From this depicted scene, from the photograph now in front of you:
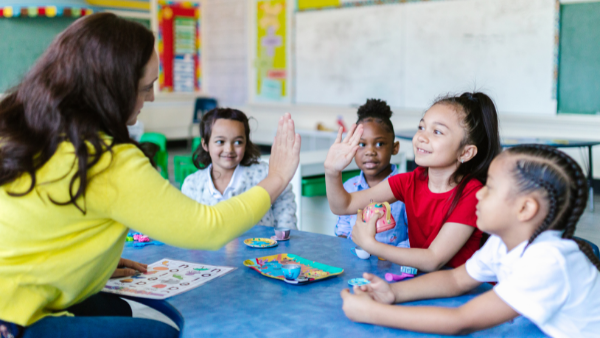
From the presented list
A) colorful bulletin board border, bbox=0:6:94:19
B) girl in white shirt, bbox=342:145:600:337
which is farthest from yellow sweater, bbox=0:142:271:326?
colorful bulletin board border, bbox=0:6:94:19

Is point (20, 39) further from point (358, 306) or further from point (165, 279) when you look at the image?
point (358, 306)

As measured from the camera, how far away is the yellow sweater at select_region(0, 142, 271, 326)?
3.31 ft

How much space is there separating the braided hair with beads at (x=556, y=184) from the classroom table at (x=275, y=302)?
0.21 meters

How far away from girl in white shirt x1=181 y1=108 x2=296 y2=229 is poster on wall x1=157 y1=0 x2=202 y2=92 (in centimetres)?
634

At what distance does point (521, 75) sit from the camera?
560 centimetres

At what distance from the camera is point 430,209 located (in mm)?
1607

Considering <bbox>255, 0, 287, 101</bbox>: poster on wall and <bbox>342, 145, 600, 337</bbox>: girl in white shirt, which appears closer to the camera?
<bbox>342, 145, 600, 337</bbox>: girl in white shirt

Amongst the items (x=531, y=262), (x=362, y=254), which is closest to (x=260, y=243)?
(x=362, y=254)

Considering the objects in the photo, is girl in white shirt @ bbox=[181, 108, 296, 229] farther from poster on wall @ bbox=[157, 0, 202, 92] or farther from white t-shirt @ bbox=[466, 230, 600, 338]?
poster on wall @ bbox=[157, 0, 202, 92]

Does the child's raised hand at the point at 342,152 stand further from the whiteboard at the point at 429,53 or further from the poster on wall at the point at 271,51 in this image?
the poster on wall at the point at 271,51

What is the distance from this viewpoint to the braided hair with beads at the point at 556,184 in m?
0.98

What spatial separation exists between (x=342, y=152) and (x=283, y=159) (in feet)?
0.94

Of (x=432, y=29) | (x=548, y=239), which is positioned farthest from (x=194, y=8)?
(x=548, y=239)

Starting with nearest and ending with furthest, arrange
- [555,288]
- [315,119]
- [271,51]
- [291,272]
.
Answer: [555,288] → [291,272] → [315,119] → [271,51]
